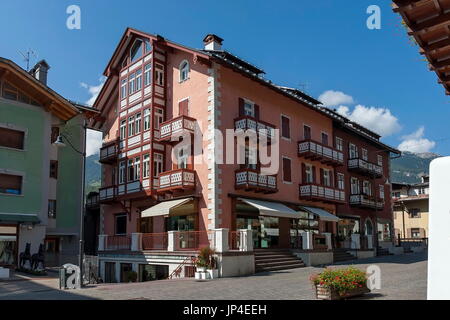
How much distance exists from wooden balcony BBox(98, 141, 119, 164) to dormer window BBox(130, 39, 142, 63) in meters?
6.16

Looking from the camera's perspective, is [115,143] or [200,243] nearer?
[200,243]

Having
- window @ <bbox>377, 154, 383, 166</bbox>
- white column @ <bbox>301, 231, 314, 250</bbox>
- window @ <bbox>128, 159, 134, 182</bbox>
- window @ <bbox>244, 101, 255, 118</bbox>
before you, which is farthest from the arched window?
window @ <bbox>377, 154, 383, 166</bbox>

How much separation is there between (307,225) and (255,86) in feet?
35.3

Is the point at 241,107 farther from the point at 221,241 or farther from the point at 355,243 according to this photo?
the point at 355,243

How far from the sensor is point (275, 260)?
2462cm

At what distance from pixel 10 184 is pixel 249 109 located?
603 inches

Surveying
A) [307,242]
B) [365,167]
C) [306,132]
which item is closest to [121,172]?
[307,242]

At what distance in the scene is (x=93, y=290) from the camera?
16688 mm

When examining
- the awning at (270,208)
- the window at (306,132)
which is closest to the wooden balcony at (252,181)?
the awning at (270,208)

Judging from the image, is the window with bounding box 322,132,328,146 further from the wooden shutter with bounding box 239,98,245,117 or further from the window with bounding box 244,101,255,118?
the wooden shutter with bounding box 239,98,245,117

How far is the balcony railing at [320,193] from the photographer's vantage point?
30891 millimetres

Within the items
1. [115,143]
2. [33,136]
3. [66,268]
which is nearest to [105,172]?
[115,143]

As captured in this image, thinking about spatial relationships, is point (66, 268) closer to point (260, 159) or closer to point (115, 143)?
point (260, 159)
